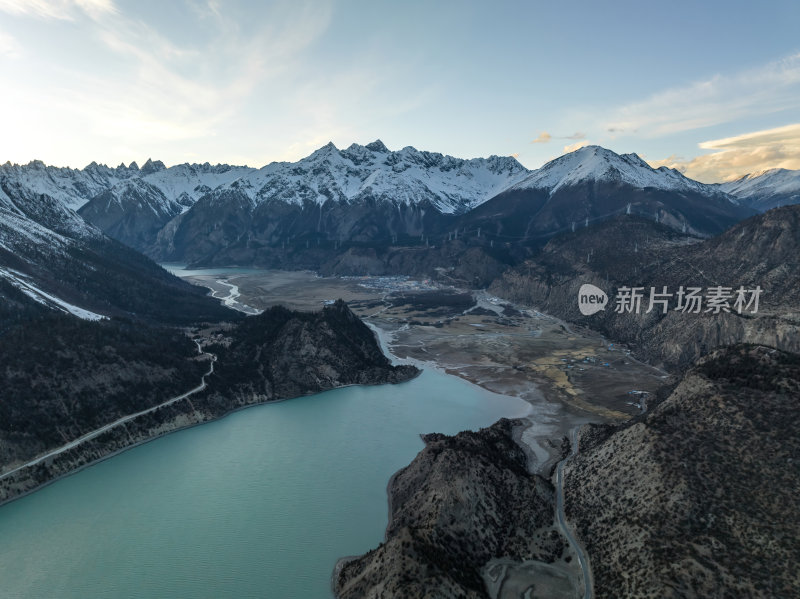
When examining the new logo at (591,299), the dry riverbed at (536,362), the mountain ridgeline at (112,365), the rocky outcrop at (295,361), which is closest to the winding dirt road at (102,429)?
the mountain ridgeline at (112,365)

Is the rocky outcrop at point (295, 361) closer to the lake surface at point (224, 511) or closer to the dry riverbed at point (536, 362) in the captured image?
the lake surface at point (224, 511)

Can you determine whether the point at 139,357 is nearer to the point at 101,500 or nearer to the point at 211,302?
the point at 101,500

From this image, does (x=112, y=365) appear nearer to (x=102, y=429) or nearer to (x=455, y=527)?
(x=102, y=429)

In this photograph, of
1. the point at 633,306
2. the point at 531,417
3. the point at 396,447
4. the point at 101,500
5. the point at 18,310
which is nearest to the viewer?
the point at 101,500

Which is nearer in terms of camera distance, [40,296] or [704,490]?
[704,490]

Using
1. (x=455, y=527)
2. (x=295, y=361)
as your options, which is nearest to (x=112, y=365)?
(x=295, y=361)

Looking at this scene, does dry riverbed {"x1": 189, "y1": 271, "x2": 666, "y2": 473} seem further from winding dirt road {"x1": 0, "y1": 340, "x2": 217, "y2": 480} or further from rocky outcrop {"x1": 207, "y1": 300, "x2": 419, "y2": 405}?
winding dirt road {"x1": 0, "y1": 340, "x2": 217, "y2": 480}

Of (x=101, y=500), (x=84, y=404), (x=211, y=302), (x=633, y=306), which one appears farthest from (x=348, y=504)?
(x=211, y=302)
